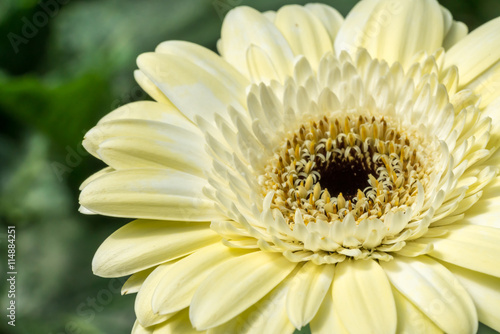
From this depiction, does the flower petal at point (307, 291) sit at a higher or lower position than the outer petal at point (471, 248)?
higher

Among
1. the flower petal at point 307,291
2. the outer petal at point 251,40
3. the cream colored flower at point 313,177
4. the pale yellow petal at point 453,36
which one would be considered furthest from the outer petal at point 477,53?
the flower petal at point 307,291

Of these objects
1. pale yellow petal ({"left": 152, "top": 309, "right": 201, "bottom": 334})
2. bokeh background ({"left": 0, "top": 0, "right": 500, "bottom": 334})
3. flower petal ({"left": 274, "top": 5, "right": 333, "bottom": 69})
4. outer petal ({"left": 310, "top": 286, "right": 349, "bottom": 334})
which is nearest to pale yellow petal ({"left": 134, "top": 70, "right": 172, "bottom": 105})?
bokeh background ({"left": 0, "top": 0, "right": 500, "bottom": 334})

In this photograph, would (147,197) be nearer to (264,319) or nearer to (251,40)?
(264,319)

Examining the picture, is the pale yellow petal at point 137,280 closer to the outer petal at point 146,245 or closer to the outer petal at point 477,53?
the outer petal at point 146,245

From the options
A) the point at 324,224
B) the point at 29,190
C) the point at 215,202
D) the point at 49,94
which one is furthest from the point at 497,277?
the point at 29,190

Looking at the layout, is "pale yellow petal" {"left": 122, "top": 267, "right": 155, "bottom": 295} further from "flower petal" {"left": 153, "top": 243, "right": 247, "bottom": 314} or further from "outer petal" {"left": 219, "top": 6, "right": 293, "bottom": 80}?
"outer petal" {"left": 219, "top": 6, "right": 293, "bottom": 80}
